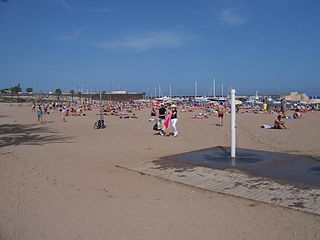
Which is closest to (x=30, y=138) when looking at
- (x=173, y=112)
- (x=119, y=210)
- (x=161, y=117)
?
(x=161, y=117)

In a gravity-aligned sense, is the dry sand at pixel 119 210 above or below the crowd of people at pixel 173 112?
below

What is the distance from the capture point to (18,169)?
27.5ft

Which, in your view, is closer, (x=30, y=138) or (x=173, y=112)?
(x=30, y=138)

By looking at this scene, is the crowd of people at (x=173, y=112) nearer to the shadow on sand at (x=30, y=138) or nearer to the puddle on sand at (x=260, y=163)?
the shadow on sand at (x=30, y=138)

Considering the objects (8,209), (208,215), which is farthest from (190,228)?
(8,209)

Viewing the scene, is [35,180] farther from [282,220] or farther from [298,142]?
[298,142]

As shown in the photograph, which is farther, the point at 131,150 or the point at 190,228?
the point at 131,150

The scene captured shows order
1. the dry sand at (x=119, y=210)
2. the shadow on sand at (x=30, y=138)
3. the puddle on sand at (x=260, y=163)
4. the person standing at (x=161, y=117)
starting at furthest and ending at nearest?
the person standing at (x=161, y=117) → the shadow on sand at (x=30, y=138) → the puddle on sand at (x=260, y=163) → the dry sand at (x=119, y=210)

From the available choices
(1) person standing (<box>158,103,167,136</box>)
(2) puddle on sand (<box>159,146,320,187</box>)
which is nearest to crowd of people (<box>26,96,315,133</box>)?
(1) person standing (<box>158,103,167,136</box>)

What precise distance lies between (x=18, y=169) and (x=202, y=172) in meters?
4.43

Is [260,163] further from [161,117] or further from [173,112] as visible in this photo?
[161,117]

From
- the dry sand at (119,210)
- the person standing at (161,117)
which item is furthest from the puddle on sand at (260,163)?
the person standing at (161,117)

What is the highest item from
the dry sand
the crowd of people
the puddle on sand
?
the crowd of people

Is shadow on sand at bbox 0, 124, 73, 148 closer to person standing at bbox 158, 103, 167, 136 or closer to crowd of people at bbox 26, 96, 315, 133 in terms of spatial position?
person standing at bbox 158, 103, 167, 136
